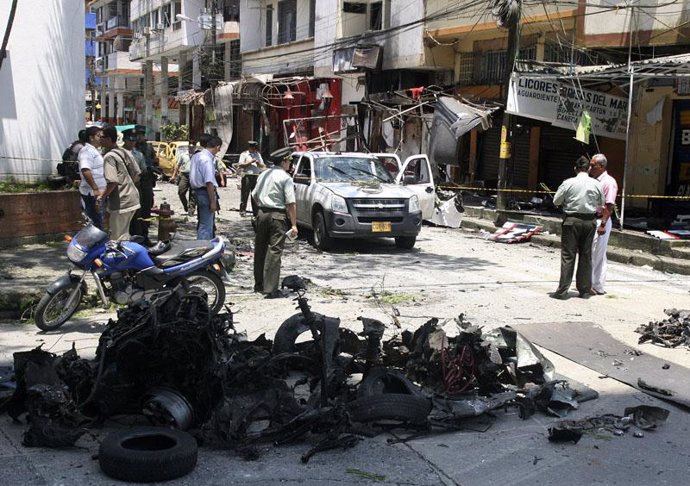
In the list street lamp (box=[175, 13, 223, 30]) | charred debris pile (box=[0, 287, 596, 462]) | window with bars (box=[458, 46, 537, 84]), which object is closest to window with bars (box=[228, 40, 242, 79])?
street lamp (box=[175, 13, 223, 30])

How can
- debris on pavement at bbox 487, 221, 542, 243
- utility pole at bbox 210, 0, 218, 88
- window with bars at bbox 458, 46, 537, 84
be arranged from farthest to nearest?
1. utility pole at bbox 210, 0, 218, 88
2. window with bars at bbox 458, 46, 537, 84
3. debris on pavement at bbox 487, 221, 542, 243

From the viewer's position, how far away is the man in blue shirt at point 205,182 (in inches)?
442

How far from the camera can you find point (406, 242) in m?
14.3

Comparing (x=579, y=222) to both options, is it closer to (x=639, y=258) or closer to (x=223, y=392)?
(x=639, y=258)

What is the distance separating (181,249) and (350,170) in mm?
6741

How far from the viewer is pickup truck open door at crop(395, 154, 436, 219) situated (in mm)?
16922

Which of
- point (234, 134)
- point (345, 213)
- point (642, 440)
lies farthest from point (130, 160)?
point (234, 134)

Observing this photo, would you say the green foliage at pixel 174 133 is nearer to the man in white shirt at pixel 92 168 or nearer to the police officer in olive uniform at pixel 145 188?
the police officer in olive uniform at pixel 145 188

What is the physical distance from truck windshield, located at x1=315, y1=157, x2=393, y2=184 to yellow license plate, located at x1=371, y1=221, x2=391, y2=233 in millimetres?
1090

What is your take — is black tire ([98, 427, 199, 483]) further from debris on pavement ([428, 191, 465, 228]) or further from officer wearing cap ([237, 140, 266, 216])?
debris on pavement ([428, 191, 465, 228])

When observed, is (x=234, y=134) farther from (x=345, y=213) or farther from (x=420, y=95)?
(x=345, y=213)

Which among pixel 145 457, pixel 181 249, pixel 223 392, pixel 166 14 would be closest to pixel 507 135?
pixel 181 249

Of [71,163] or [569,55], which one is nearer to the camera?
[71,163]

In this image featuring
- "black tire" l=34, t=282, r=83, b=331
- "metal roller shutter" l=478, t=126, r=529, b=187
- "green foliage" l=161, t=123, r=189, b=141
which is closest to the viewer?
"black tire" l=34, t=282, r=83, b=331
